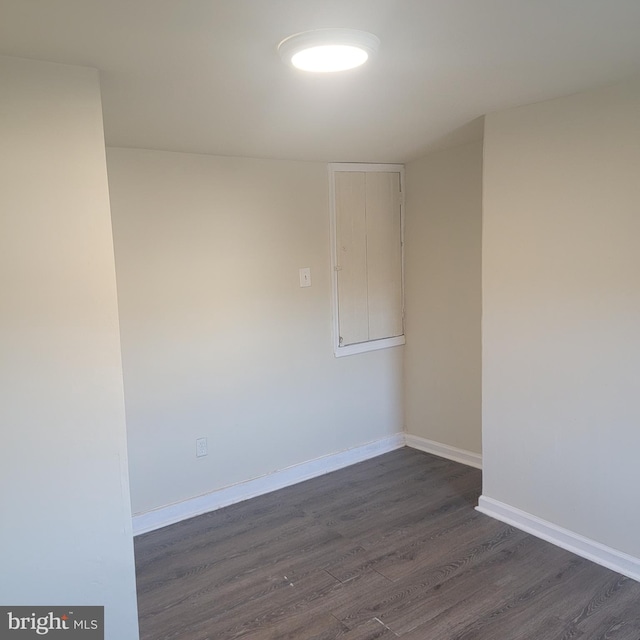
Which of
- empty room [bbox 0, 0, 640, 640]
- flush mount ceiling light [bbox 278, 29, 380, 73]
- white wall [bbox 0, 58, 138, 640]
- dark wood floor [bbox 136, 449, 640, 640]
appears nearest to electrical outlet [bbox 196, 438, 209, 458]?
empty room [bbox 0, 0, 640, 640]

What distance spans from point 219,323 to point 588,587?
7.42ft

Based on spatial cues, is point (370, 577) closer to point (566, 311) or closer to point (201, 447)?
point (201, 447)

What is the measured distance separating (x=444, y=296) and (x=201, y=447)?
1.88 meters

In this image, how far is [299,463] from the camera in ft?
11.8

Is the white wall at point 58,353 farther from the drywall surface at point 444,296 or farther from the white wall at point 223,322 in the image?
the drywall surface at point 444,296

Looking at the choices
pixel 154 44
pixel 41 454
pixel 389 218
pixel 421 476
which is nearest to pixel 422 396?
pixel 421 476

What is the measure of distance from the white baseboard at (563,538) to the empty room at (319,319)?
14 mm

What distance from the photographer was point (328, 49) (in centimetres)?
167

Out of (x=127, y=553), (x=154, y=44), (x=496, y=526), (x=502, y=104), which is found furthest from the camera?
(x=496, y=526)

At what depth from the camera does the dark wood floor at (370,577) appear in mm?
2191

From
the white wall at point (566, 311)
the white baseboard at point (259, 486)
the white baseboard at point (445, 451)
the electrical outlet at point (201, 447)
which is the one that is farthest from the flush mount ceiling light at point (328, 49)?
the white baseboard at point (445, 451)

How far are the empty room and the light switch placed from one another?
93 millimetres

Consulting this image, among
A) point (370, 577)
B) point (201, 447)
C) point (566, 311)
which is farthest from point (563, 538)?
point (201, 447)

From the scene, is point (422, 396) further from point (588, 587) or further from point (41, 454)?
point (41, 454)
